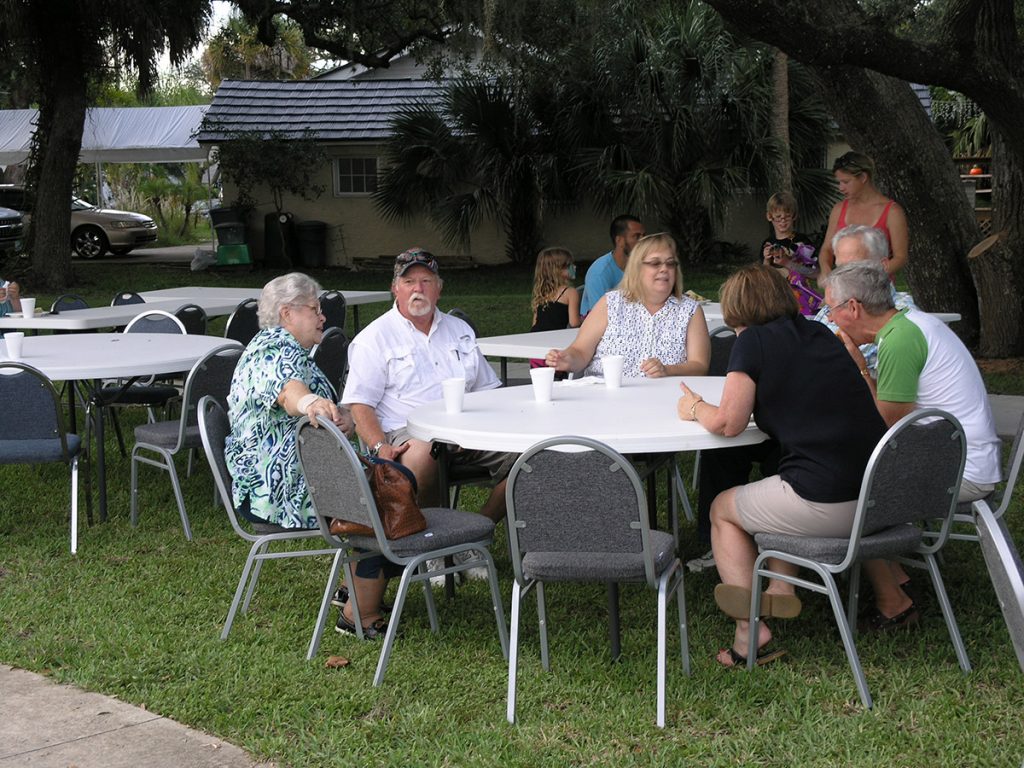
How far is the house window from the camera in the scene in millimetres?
23703

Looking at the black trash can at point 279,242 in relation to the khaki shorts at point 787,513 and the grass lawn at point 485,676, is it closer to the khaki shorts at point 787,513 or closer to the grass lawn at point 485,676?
the grass lawn at point 485,676

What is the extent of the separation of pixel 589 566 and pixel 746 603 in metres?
0.66

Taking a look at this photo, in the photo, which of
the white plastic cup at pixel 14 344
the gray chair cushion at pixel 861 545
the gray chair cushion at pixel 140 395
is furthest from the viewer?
the gray chair cushion at pixel 140 395

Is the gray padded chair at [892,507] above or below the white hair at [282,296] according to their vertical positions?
below

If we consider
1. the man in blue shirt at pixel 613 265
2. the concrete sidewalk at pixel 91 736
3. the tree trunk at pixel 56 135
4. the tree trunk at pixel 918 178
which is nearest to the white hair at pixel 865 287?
the concrete sidewalk at pixel 91 736

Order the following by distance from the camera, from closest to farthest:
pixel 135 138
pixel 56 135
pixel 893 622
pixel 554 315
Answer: pixel 893 622, pixel 554 315, pixel 56 135, pixel 135 138

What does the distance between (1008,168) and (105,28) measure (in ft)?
41.2

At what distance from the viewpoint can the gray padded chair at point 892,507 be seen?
379 centimetres

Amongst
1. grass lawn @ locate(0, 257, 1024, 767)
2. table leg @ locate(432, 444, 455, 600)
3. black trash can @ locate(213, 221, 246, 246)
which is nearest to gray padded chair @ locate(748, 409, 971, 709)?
grass lawn @ locate(0, 257, 1024, 767)

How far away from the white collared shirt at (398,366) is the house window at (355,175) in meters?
18.6

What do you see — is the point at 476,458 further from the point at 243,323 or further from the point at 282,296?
the point at 243,323

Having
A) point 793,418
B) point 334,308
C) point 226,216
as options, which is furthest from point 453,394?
point 226,216

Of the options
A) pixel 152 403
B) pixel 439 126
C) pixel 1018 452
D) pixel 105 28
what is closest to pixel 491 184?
pixel 439 126

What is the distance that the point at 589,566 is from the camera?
12.5ft
